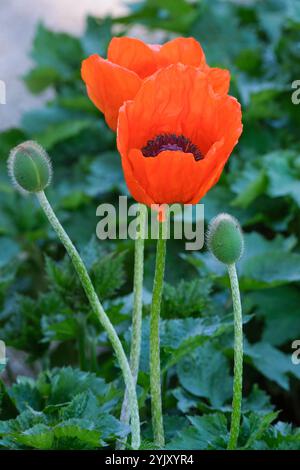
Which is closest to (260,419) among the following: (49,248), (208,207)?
(208,207)

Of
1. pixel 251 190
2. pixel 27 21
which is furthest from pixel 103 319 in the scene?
pixel 27 21

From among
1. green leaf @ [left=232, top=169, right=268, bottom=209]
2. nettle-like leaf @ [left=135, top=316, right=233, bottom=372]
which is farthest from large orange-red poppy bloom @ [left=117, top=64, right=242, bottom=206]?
green leaf @ [left=232, top=169, right=268, bottom=209]

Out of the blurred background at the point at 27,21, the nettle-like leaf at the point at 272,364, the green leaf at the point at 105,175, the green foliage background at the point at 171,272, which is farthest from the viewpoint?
the blurred background at the point at 27,21

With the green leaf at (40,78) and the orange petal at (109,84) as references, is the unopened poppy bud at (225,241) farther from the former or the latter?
the green leaf at (40,78)

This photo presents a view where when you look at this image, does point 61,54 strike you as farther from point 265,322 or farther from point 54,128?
point 265,322

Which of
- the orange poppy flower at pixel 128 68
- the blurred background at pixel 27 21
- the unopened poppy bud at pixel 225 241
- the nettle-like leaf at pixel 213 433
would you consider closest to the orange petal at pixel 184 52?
the orange poppy flower at pixel 128 68

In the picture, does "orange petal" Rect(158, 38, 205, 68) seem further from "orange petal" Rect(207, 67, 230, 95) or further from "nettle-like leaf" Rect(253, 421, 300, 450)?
"nettle-like leaf" Rect(253, 421, 300, 450)
